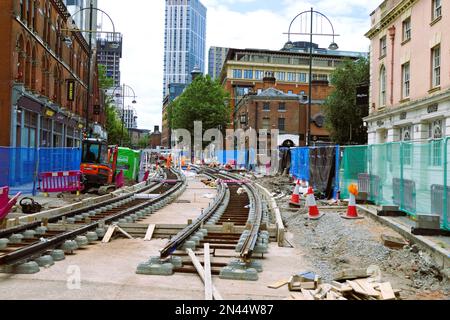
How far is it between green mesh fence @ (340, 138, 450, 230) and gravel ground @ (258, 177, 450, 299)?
3.07 ft

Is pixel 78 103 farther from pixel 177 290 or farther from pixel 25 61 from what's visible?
pixel 177 290

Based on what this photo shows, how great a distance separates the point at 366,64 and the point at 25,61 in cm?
3143

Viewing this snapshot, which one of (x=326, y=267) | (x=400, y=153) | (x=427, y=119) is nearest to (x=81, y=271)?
(x=326, y=267)

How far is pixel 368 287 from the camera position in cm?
598

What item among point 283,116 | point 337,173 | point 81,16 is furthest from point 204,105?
point 337,173

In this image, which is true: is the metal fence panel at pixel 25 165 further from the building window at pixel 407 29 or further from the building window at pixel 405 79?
the building window at pixel 407 29

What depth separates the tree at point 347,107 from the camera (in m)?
45.0

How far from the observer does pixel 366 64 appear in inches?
1812

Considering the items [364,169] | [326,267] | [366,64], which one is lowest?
[326,267]

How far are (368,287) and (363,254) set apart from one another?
2.57 meters

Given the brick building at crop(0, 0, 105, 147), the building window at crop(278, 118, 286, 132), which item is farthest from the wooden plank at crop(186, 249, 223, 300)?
the building window at crop(278, 118, 286, 132)

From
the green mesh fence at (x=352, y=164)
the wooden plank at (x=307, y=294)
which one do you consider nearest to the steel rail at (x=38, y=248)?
the wooden plank at (x=307, y=294)

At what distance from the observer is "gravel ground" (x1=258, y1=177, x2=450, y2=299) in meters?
6.64

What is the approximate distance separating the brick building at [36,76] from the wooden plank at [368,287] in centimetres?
2260
